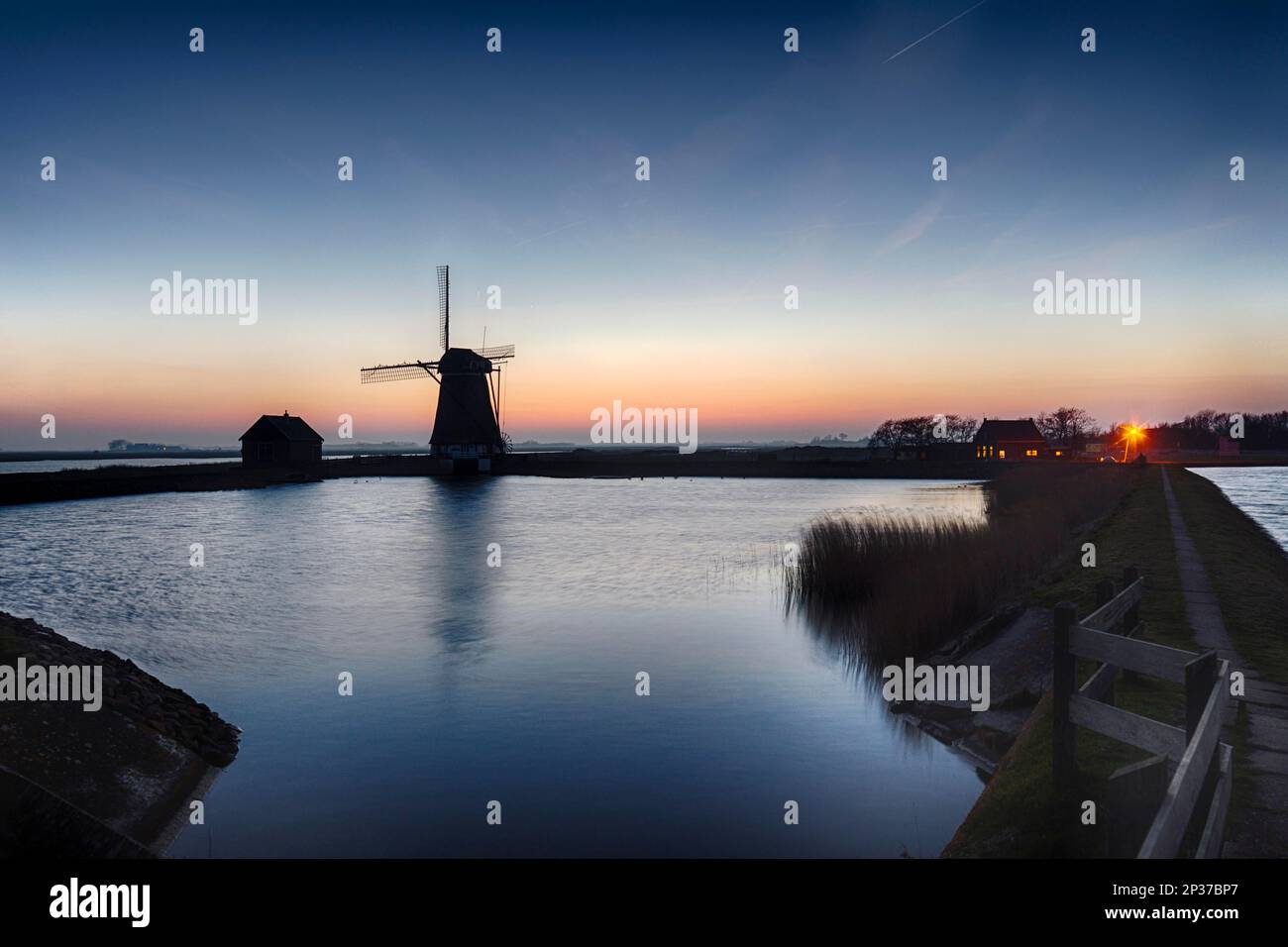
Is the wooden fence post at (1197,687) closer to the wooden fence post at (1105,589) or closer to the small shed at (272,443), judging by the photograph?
the wooden fence post at (1105,589)

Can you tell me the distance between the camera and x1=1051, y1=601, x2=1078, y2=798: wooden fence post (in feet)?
22.5

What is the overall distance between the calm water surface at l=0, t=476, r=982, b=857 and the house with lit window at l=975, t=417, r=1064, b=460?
90.6 metres

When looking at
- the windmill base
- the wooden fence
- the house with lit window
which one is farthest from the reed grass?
the house with lit window

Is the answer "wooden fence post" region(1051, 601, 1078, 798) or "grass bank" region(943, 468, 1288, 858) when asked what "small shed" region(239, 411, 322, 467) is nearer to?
"grass bank" region(943, 468, 1288, 858)

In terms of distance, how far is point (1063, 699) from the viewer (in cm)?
685

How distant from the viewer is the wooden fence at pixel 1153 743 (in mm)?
4504

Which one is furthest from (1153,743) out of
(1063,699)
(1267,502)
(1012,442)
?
(1012,442)

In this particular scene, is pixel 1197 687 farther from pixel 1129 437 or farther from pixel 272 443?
pixel 1129 437

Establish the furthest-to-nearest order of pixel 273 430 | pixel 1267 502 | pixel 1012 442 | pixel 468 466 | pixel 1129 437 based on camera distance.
A: pixel 1129 437 < pixel 1012 442 < pixel 468 466 < pixel 273 430 < pixel 1267 502

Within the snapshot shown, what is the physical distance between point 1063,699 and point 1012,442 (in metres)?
118

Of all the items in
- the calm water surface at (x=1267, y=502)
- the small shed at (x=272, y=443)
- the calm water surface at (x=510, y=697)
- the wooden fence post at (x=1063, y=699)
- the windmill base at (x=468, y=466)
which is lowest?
the calm water surface at (x=510, y=697)

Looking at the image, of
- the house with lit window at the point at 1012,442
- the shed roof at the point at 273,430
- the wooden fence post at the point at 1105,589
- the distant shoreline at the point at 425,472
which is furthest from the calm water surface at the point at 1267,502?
the shed roof at the point at 273,430

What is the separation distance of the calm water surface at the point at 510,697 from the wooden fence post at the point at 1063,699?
224cm
